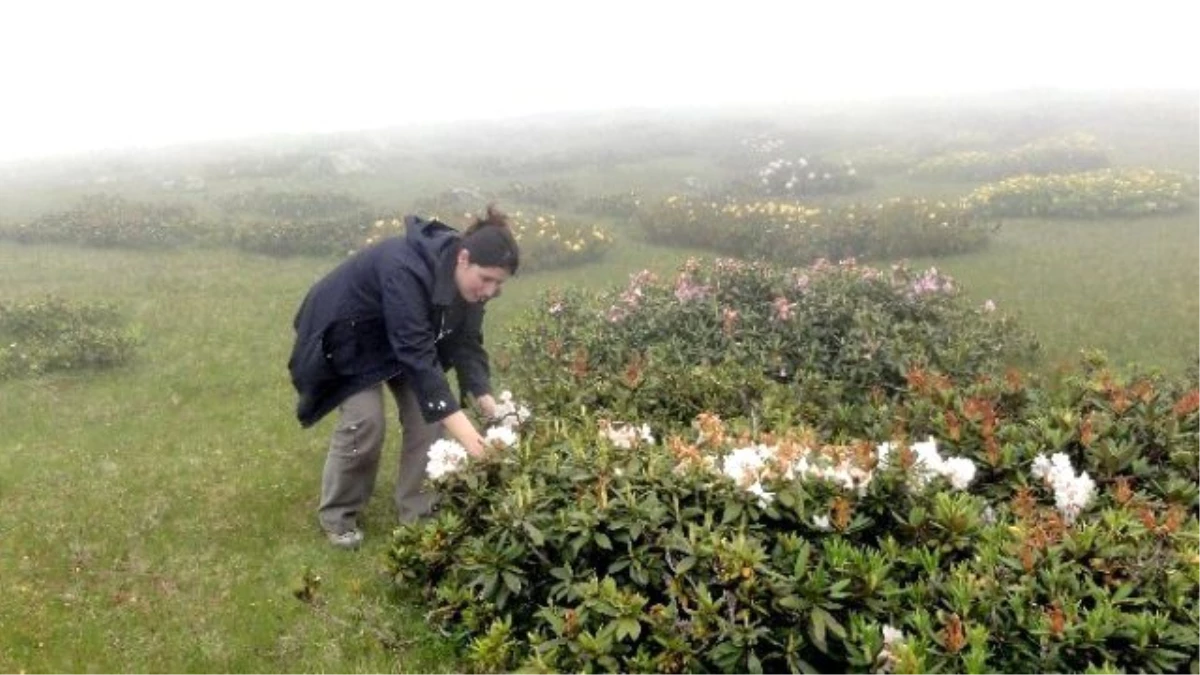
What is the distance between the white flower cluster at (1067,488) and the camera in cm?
540

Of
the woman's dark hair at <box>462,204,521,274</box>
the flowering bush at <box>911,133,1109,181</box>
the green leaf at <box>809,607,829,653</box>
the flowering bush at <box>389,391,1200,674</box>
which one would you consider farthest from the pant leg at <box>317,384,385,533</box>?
the flowering bush at <box>911,133,1109,181</box>

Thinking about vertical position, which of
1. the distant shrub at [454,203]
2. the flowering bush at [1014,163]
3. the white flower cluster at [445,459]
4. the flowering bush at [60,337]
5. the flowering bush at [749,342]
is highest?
the white flower cluster at [445,459]

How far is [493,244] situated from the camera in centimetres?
633

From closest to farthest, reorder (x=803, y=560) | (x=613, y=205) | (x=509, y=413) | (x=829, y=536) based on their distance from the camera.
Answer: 1. (x=803, y=560)
2. (x=829, y=536)
3. (x=509, y=413)
4. (x=613, y=205)

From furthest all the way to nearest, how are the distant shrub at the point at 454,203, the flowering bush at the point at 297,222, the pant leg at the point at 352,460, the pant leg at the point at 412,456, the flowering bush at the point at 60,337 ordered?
the distant shrub at the point at 454,203
the flowering bush at the point at 297,222
the flowering bush at the point at 60,337
the pant leg at the point at 412,456
the pant leg at the point at 352,460

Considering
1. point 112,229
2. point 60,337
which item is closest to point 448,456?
point 60,337

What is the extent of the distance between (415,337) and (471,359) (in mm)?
1096

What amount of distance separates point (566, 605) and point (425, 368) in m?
1.88

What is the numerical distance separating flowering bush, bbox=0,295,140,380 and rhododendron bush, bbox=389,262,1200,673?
27.6ft

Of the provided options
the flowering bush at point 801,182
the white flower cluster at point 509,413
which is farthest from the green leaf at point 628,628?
the flowering bush at point 801,182

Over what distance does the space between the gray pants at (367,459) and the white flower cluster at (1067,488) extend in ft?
14.9

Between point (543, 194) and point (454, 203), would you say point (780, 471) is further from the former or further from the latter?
point (543, 194)

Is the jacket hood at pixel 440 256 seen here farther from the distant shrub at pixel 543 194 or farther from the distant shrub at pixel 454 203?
the distant shrub at pixel 543 194

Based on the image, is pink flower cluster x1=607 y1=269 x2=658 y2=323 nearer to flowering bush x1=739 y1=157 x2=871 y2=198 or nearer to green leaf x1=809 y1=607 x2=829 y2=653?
green leaf x1=809 y1=607 x2=829 y2=653
